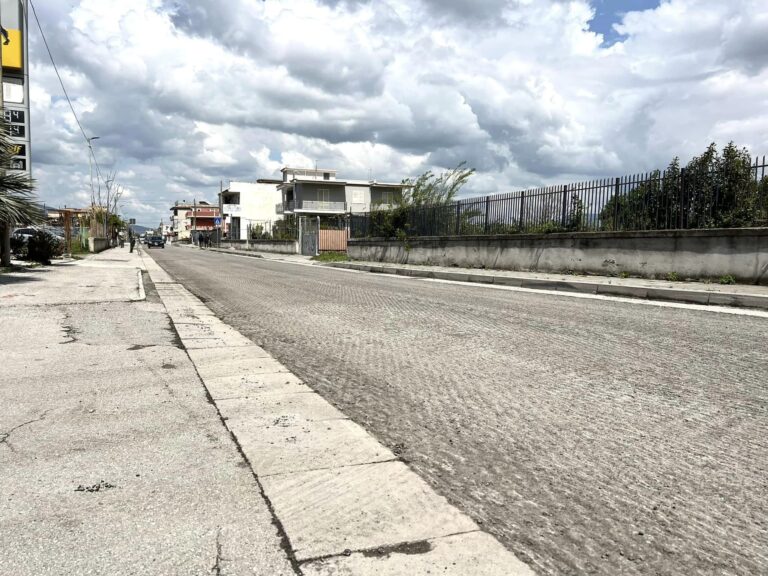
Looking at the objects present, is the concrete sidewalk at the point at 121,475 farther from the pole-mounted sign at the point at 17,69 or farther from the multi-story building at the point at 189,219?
the multi-story building at the point at 189,219

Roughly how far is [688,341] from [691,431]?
133 inches

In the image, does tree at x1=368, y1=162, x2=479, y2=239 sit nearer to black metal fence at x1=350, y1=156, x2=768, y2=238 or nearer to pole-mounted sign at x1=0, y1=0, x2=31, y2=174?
black metal fence at x1=350, y1=156, x2=768, y2=238

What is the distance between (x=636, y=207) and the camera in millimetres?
14594

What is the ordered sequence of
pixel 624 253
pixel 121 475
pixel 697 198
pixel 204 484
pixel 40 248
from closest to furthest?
pixel 204 484 → pixel 121 475 → pixel 697 198 → pixel 624 253 → pixel 40 248

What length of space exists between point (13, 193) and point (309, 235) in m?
26.6

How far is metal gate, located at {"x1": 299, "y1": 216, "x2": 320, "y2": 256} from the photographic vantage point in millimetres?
39531

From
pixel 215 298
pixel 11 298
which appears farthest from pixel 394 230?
pixel 11 298

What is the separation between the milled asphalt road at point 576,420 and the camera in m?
2.32

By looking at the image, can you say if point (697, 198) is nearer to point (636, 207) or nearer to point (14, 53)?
point (636, 207)

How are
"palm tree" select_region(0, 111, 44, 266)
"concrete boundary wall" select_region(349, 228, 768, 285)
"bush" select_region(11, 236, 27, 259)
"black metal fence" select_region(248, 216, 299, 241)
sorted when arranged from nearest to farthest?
"concrete boundary wall" select_region(349, 228, 768, 285) → "palm tree" select_region(0, 111, 44, 266) → "bush" select_region(11, 236, 27, 259) → "black metal fence" select_region(248, 216, 299, 241)

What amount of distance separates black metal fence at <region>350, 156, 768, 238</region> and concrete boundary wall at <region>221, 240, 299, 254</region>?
2265 cm

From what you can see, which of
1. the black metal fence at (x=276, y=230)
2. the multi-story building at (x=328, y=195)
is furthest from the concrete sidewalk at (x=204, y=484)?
the multi-story building at (x=328, y=195)

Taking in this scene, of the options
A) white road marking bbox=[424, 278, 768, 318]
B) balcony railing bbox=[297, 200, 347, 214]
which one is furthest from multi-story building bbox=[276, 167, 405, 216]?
white road marking bbox=[424, 278, 768, 318]

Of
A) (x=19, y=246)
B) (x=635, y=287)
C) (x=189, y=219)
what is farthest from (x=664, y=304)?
(x=189, y=219)
